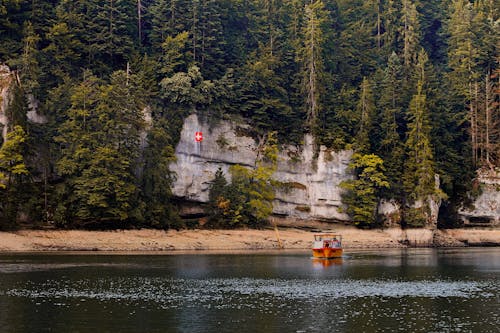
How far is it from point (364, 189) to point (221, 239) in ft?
71.7

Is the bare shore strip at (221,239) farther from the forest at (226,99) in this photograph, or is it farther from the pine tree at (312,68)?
the pine tree at (312,68)

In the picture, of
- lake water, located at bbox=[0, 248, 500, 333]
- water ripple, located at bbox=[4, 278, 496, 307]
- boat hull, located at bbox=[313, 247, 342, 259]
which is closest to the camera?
lake water, located at bbox=[0, 248, 500, 333]

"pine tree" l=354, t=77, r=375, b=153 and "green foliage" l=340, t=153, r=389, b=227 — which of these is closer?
"green foliage" l=340, t=153, r=389, b=227

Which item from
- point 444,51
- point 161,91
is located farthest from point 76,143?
point 444,51

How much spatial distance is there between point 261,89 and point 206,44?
987cm

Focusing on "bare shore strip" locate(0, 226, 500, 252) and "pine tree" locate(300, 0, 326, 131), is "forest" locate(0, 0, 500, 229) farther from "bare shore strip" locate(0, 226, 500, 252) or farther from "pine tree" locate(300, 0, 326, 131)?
"bare shore strip" locate(0, 226, 500, 252)

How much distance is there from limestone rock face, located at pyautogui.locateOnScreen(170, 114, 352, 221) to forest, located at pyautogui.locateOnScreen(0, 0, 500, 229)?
5.49ft

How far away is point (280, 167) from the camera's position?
324ft

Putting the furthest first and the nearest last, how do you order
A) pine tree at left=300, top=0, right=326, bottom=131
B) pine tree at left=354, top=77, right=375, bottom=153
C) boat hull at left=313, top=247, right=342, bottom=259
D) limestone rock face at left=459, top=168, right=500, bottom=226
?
pine tree at left=300, top=0, right=326, bottom=131
pine tree at left=354, top=77, right=375, bottom=153
limestone rock face at left=459, top=168, right=500, bottom=226
boat hull at left=313, top=247, right=342, bottom=259

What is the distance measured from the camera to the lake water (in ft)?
118

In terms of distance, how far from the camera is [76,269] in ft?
200

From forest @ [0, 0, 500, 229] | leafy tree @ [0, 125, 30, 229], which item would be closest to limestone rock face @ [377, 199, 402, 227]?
forest @ [0, 0, 500, 229]

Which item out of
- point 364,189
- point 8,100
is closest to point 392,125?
point 364,189

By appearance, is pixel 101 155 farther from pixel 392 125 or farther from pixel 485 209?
pixel 485 209
